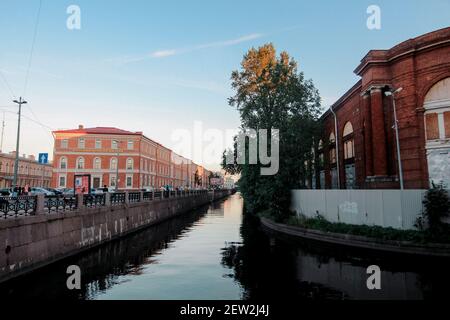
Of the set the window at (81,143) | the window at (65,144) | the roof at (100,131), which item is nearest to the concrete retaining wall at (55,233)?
the roof at (100,131)

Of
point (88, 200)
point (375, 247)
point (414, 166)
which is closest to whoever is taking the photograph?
point (375, 247)

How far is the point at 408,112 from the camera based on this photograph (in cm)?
2039

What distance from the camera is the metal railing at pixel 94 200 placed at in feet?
58.9

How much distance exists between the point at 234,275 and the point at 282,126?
15.1m

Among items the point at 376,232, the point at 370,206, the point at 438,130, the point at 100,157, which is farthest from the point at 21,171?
the point at 438,130

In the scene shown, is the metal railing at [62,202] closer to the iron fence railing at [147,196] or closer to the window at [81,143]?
the iron fence railing at [147,196]

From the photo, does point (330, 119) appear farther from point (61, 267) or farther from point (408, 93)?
point (61, 267)

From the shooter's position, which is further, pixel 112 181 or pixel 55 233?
pixel 112 181

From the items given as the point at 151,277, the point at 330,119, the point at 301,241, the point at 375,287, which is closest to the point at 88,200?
the point at 151,277

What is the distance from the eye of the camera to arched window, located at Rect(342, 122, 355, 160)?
1095 inches

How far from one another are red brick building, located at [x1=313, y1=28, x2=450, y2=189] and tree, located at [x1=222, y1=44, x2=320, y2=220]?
4.26 metres

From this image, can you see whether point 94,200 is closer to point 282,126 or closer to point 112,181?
point 282,126

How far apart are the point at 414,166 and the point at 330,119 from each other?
1431 centimetres

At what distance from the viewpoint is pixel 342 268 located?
12102 mm
